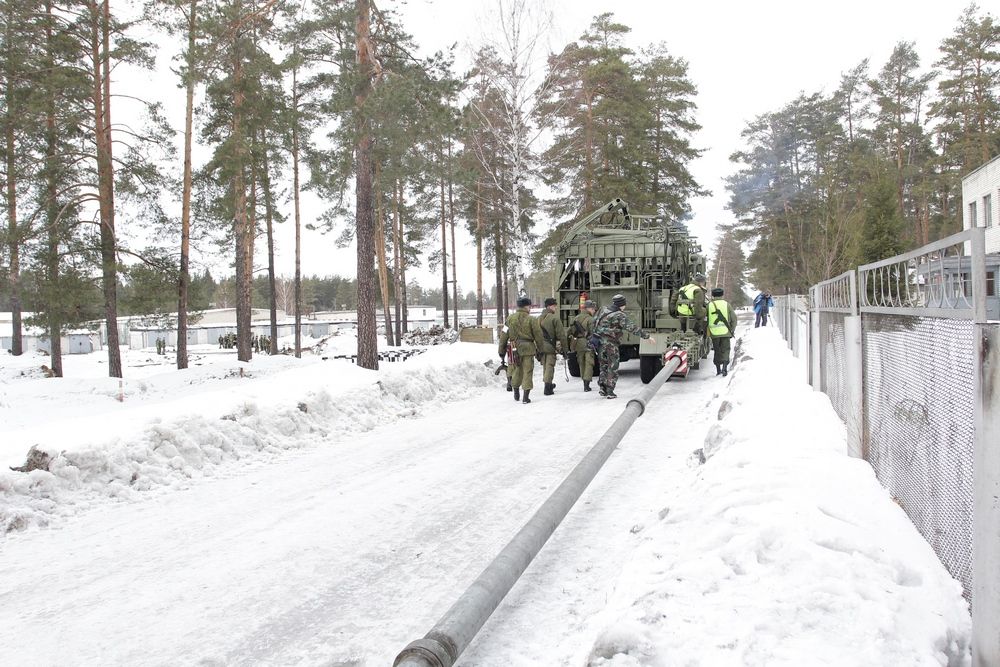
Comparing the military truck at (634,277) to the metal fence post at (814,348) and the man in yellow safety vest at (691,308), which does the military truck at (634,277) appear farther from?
the metal fence post at (814,348)

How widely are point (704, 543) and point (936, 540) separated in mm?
1107

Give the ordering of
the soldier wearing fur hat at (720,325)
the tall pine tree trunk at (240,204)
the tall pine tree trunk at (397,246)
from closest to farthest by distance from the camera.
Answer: the soldier wearing fur hat at (720,325) → the tall pine tree trunk at (240,204) → the tall pine tree trunk at (397,246)

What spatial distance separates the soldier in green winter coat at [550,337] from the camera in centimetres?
1227

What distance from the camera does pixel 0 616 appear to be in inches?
151

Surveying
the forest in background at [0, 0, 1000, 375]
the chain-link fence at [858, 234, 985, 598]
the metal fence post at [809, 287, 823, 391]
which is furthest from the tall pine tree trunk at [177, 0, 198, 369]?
the chain-link fence at [858, 234, 985, 598]

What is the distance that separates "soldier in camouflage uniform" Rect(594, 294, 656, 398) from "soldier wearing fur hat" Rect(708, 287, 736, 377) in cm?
291

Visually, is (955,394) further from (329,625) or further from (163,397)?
(163,397)

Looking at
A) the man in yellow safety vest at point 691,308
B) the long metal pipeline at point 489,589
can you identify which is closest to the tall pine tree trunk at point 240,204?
the man in yellow safety vest at point 691,308

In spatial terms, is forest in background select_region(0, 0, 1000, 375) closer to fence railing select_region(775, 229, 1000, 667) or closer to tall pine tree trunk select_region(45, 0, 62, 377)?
tall pine tree trunk select_region(45, 0, 62, 377)

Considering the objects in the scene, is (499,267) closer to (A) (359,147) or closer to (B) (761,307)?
(B) (761,307)

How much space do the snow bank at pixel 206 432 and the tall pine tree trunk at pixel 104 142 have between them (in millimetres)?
10618

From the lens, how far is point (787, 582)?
2.92m

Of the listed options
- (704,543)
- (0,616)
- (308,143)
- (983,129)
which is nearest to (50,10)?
(308,143)

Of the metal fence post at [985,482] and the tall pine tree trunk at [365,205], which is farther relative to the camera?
the tall pine tree trunk at [365,205]
